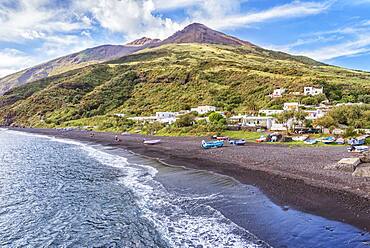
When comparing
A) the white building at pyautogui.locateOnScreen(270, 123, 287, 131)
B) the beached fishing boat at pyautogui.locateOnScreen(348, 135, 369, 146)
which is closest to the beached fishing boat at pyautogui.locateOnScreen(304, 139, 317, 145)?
the beached fishing boat at pyautogui.locateOnScreen(348, 135, 369, 146)

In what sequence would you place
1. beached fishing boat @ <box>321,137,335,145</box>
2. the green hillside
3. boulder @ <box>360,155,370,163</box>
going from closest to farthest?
boulder @ <box>360,155,370,163</box> < beached fishing boat @ <box>321,137,335,145</box> < the green hillside

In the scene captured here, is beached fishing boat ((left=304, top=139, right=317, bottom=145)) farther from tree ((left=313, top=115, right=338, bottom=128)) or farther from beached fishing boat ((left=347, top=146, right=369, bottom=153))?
tree ((left=313, top=115, right=338, bottom=128))

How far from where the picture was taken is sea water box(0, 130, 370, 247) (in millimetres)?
16688

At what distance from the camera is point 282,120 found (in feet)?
224

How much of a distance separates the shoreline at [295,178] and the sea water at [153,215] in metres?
1.22

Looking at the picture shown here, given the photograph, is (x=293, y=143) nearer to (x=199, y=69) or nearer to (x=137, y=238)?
(x=137, y=238)

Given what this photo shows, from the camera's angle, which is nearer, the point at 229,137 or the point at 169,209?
the point at 169,209

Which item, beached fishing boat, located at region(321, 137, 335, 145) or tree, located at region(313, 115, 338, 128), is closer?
beached fishing boat, located at region(321, 137, 335, 145)

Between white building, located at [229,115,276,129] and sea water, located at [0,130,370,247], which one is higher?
white building, located at [229,115,276,129]

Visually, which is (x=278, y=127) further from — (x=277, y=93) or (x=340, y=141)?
(x=277, y=93)

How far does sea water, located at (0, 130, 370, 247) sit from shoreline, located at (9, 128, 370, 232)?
1.22m

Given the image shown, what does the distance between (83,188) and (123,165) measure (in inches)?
490

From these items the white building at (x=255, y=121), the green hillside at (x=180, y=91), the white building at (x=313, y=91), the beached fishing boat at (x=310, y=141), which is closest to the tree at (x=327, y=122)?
the beached fishing boat at (x=310, y=141)

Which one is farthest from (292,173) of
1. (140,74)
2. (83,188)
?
(140,74)
